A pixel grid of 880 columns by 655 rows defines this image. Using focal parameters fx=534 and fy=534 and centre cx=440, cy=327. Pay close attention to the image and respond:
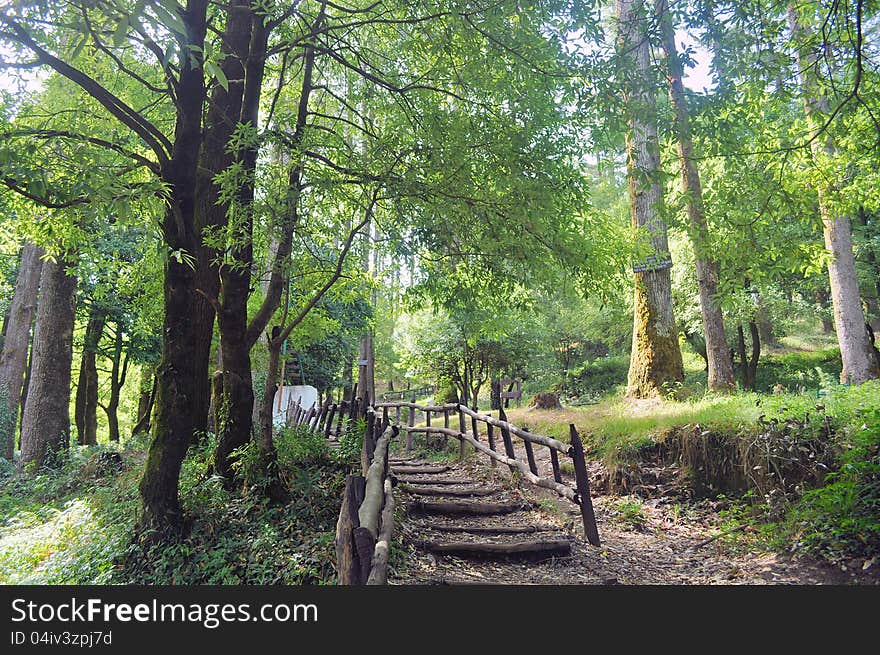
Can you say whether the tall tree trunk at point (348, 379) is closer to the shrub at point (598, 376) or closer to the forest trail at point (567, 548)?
the shrub at point (598, 376)

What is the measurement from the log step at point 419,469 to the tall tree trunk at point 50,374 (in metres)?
7.66

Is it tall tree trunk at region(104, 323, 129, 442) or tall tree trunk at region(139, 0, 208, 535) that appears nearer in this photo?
tall tree trunk at region(139, 0, 208, 535)

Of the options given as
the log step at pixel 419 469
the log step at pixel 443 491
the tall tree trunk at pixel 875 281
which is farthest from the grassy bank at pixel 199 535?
the tall tree trunk at pixel 875 281

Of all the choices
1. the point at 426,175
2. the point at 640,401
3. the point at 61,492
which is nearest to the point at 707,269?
the point at 640,401

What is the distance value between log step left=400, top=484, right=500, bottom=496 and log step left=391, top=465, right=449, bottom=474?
5.54 feet

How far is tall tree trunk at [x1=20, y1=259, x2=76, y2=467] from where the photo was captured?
11.8 meters

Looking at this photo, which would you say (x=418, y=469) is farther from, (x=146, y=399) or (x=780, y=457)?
(x=146, y=399)

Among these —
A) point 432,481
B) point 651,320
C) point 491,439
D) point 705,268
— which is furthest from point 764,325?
point 432,481

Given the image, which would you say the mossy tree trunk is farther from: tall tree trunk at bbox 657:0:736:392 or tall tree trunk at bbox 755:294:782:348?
tall tree trunk at bbox 755:294:782:348

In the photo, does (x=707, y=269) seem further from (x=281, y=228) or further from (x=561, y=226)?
(x=281, y=228)

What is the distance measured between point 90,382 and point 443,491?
55.9 ft

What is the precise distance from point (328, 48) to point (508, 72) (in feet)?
8.46

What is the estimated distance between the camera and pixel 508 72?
6.55m

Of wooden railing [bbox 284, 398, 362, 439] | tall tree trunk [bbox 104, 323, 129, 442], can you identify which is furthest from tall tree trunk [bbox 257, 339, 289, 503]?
tall tree trunk [bbox 104, 323, 129, 442]
